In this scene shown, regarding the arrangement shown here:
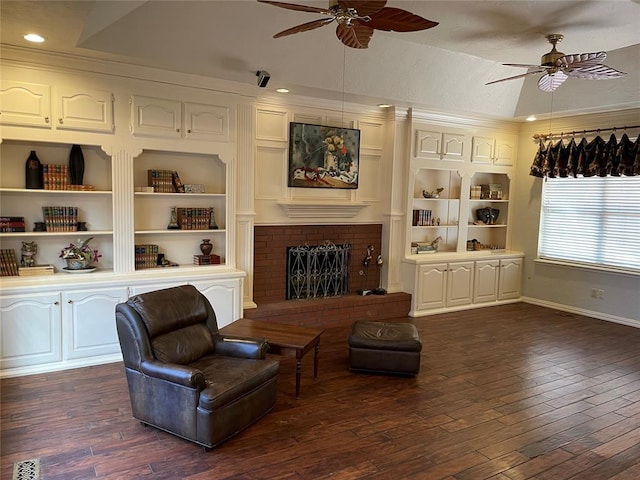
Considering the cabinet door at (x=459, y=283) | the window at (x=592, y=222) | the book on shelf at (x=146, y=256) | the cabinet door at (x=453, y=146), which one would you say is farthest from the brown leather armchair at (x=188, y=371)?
the window at (x=592, y=222)

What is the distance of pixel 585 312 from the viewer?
6441 millimetres

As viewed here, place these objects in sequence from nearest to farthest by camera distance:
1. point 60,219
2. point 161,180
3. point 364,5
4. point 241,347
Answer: point 364,5
point 241,347
point 60,219
point 161,180

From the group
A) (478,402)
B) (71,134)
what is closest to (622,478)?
(478,402)

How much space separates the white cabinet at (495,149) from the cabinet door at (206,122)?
3.80 metres

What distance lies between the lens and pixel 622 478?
8.90 feet

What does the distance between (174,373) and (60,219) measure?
7.60ft

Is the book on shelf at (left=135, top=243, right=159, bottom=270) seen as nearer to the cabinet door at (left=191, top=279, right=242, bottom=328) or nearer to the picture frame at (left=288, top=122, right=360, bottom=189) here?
the cabinet door at (left=191, top=279, right=242, bottom=328)

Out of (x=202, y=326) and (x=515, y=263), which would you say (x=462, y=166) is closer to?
(x=515, y=263)

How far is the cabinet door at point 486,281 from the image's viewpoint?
6703mm

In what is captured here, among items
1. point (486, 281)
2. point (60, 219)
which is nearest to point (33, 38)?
point (60, 219)

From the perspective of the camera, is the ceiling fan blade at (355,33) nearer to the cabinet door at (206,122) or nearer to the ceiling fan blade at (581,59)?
the ceiling fan blade at (581,59)

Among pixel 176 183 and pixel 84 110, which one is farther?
pixel 176 183

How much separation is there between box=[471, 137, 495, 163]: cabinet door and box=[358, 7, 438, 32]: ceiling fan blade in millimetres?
4255

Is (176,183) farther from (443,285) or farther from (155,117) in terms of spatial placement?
(443,285)
